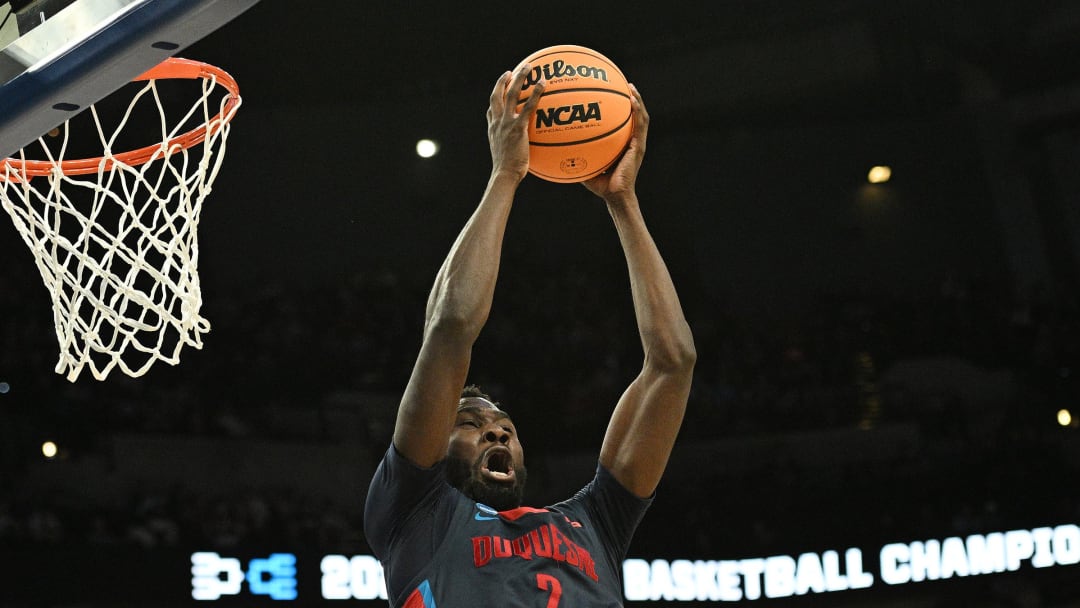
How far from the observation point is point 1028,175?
851 centimetres

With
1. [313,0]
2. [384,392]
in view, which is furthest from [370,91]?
[384,392]

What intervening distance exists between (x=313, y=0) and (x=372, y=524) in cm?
617

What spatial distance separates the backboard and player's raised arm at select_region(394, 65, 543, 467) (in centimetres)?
55

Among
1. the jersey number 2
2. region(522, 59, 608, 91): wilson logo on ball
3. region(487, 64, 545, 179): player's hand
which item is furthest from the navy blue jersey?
region(522, 59, 608, 91): wilson logo on ball

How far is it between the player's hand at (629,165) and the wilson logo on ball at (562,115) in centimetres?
14

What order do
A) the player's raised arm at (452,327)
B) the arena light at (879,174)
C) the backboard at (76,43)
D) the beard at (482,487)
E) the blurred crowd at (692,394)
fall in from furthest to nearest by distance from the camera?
the arena light at (879,174) < the blurred crowd at (692,394) < the beard at (482,487) < the player's raised arm at (452,327) < the backboard at (76,43)

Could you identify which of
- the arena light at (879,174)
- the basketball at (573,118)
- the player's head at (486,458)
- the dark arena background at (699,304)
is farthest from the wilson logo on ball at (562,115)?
the arena light at (879,174)

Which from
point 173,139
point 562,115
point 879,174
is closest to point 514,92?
point 562,115

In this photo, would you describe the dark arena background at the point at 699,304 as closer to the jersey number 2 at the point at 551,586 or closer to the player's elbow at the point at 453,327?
the jersey number 2 at the point at 551,586

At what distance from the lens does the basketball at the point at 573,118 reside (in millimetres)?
2332

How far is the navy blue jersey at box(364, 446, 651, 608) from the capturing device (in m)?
2.09

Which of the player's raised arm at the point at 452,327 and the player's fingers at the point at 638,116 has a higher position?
the player's fingers at the point at 638,116

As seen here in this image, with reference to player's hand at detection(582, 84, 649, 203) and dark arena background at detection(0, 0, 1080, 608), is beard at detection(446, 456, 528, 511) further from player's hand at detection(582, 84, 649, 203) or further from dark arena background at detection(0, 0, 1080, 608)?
dark arena background at detection(0, 0, 1080, 608)

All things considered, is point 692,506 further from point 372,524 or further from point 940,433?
point 372,524
